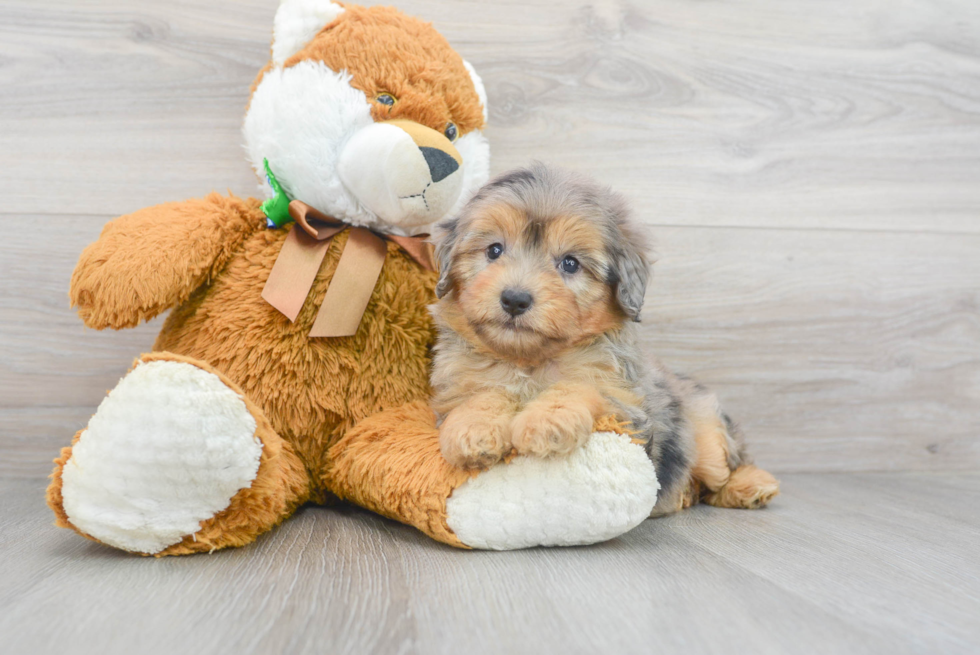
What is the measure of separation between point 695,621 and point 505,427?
1.66ft

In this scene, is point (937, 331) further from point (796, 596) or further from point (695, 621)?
point (695, 621)

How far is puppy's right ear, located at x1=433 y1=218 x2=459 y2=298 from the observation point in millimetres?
1615

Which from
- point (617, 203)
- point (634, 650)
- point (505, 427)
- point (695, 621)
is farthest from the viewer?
point (617, 203)

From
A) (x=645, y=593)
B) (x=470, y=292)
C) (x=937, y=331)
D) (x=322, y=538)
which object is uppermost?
(x=937, y=331)

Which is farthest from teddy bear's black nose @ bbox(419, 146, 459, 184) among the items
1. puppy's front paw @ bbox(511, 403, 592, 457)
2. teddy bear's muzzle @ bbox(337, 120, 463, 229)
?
puppy's front paw @ bbox(511, 403, 592, 457)

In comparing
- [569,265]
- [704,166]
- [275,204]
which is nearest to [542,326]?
[569,265]

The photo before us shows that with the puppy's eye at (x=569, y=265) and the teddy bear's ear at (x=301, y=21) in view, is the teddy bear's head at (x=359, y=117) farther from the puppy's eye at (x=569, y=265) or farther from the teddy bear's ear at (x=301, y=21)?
the puppy's eye at (x=569, y=265)

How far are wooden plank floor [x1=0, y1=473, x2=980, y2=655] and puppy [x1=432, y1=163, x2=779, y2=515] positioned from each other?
0.81 feet

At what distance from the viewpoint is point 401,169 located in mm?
1598

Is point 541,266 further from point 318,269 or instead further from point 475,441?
point 318,269

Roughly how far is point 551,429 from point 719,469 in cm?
85

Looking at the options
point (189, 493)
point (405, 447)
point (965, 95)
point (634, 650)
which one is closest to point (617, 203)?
point (405, 447)

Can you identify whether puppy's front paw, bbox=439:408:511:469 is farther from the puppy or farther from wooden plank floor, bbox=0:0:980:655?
wooden plank floor, bbox=0:0:980:655

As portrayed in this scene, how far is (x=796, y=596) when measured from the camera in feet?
4.06
